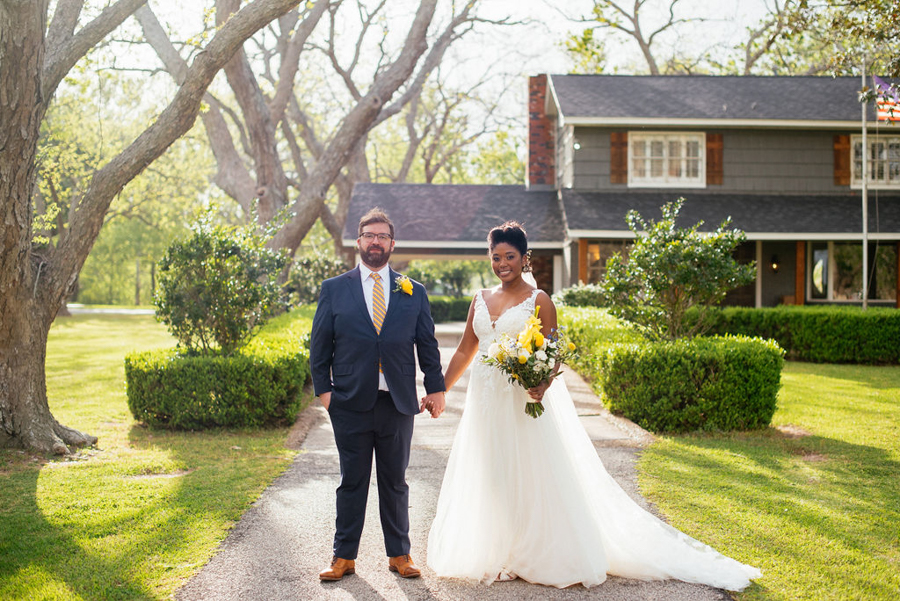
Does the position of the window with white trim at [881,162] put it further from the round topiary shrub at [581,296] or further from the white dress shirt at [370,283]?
the white dress shirt at [370,283]

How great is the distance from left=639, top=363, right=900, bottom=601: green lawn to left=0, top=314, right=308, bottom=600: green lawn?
131 inches

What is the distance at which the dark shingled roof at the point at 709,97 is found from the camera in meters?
20.2

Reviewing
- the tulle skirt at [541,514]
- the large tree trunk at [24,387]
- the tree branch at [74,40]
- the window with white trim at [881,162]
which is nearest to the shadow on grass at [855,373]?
the window with white trim at [881,162]

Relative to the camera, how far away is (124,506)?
5871mm

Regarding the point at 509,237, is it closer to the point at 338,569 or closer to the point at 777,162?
the point at 338,569

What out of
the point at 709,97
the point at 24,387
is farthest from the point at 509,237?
the point at 709,97

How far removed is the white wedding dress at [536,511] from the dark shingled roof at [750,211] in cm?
1424

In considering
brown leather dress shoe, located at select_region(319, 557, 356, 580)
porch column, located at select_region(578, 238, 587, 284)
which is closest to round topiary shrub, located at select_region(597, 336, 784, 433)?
brown leather dress shoe, located at select_region(319, 557, 356, 580)

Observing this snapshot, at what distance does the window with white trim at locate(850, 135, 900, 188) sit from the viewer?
67.5ft

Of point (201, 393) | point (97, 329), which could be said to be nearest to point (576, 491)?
point (201, 393)

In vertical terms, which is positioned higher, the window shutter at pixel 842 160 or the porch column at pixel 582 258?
the window shutter at pixel 842 160

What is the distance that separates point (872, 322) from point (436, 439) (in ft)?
37.1

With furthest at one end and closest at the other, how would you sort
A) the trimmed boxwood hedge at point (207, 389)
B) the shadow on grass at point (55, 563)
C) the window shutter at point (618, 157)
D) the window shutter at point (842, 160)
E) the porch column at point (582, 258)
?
the window shutter at point (618, 157) → the window shutter at point (842, 160) → the porch column at point (582, 258) → the trimmed boxwood hedge at point (207, 389) → the shadow on grass at point (55, 563)

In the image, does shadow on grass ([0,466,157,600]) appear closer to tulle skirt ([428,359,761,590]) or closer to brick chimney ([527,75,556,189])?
tulle skirt ([428,359,761,590])
